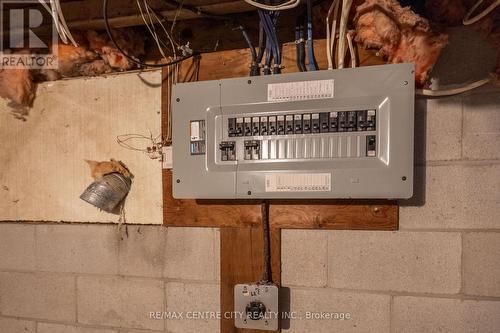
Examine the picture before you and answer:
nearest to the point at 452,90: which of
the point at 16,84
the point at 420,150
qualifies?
the point at 420,150

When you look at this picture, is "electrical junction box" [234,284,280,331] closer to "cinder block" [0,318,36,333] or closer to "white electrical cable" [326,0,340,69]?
"white electrical cable" [326,0,340,69]

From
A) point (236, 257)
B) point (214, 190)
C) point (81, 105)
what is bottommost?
point (236, 257)

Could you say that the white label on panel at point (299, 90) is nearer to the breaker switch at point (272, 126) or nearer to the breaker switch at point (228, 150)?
the breaker switch at point (272, 126)

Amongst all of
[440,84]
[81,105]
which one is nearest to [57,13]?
[81,105]

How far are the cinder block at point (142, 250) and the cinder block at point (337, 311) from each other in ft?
1.55

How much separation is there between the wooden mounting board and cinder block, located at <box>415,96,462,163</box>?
0.19 metres

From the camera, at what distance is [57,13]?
38.7 inches

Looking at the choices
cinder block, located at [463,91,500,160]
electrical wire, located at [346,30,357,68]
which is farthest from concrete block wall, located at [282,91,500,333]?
electrical wire, located at [346,30,357,68]

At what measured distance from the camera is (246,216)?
3.52 ft

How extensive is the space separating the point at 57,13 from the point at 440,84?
1128 mm

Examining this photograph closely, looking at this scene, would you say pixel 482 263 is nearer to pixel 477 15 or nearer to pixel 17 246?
pixel 477 15

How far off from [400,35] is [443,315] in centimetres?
80

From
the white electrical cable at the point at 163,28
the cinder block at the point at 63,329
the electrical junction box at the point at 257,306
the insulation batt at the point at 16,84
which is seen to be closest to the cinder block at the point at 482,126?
the electrical junction box at the point at 257,306

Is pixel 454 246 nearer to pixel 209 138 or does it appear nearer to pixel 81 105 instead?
pixel 209 138
